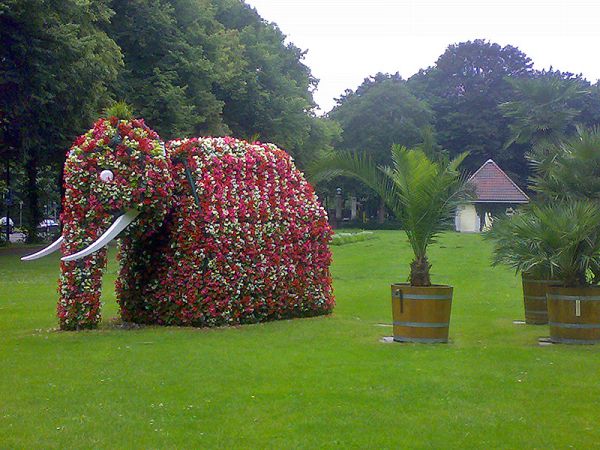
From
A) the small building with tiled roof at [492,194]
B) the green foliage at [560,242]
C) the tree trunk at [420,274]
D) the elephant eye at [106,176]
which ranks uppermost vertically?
the small building with tiled roof at [492,194]

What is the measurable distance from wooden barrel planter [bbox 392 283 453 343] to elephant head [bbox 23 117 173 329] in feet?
13.4

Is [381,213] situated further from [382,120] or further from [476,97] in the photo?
[476,97]

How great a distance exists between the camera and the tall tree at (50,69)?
26047mm

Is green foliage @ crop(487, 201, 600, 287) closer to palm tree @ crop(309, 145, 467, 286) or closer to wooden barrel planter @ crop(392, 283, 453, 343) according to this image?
palm tree @ crop(309, 145, 467, 286)

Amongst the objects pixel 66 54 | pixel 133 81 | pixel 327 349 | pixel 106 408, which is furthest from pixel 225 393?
pixel 133 81

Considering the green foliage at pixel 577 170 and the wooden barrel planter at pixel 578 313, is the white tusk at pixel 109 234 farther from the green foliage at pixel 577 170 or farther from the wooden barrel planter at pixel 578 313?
the green foliage at pixel 577 170

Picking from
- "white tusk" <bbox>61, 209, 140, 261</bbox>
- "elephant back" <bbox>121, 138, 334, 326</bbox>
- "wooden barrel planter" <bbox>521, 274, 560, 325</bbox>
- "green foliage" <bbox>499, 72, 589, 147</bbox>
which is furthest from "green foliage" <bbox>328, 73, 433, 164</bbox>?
"white tusk" <bbox>61, 209, 140, 261</bbox>

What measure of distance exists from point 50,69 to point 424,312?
1881cm

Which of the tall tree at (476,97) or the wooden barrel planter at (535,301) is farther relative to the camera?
the tall tree at (476,97)

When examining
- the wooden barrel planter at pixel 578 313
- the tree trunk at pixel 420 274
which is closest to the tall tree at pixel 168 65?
the tree trunk at pixel 420 274

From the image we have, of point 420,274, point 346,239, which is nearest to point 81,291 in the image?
point 420,274

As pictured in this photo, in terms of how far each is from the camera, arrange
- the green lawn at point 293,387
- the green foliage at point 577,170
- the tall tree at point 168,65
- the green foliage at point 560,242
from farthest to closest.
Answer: the tall tree at point 168,65, the green foliage at point 577,170, the green foliage at point 560,242, the green lawn at point 293,387

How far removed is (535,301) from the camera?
1469 centimetres

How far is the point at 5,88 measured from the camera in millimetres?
26734
